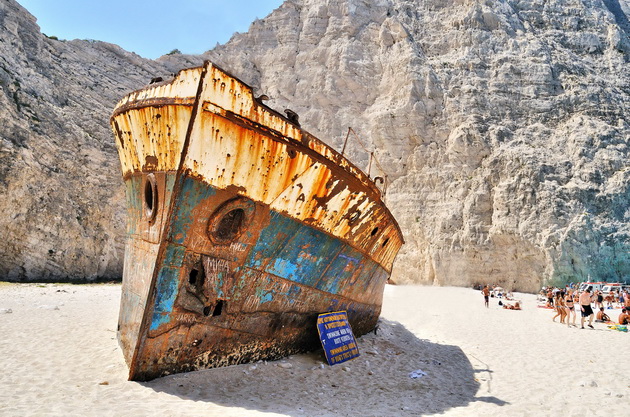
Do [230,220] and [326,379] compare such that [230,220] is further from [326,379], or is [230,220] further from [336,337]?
[336,337]

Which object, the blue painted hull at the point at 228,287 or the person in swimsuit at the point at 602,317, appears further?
the person in swimsuit at the point at 602,317

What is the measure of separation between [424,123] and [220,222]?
95.6 ft

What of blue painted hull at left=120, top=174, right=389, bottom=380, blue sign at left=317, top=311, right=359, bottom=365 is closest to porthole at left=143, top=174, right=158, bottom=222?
blue painted hull at left=120, top=174, right=389, bottom=380

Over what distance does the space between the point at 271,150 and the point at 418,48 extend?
3346cm

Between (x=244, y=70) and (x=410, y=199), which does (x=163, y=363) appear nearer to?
(x=410, y=199)

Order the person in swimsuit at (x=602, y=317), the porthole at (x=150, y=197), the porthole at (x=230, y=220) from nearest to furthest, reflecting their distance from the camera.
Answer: the porthole at (x=230, y=220)
the porthole at (x=150, y=197)
the person in swimsuit at (x=602, y=317)

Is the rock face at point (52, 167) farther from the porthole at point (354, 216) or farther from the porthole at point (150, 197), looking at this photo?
the porthole at point (354, 216)

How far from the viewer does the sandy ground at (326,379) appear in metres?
3.53

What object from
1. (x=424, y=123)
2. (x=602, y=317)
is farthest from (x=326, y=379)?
(x=424, y=123)

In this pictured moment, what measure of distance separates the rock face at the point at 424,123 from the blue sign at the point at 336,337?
15.4 metres

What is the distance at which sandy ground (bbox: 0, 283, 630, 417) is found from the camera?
11.6 ft

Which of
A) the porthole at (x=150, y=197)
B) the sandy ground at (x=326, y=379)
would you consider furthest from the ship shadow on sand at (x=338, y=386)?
the porthole at (x=150, y=197)

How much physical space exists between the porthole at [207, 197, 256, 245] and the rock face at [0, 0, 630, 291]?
15.5 m

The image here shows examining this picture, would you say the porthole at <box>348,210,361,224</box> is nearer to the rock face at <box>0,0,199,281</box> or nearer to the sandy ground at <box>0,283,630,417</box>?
the sandy ground at <box>0,283,630,417</box>
